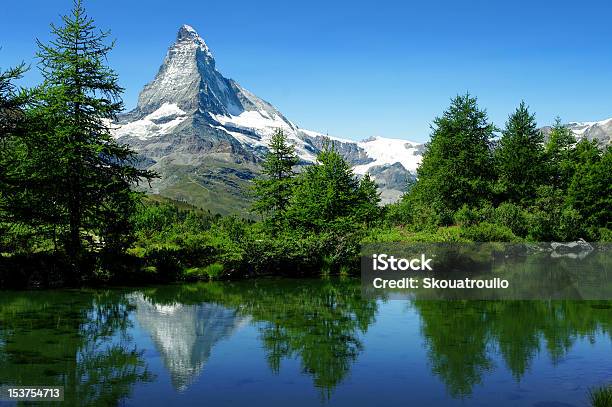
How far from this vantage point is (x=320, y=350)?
1859 cm

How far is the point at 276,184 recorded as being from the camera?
4575cm

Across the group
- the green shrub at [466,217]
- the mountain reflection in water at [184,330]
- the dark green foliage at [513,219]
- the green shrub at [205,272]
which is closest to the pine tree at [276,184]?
the green shrub at [205,272]

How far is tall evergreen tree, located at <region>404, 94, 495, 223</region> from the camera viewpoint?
6084 centimetres

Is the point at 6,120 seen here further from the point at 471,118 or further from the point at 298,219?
the point at 471,118

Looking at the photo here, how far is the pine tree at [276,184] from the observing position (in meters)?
45.8

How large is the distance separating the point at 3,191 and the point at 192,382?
66.7 feet

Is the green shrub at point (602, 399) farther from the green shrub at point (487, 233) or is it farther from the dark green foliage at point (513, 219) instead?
the dark green foliage at point (513, 219)

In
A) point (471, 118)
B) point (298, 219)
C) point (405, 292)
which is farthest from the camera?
point (471, 118)

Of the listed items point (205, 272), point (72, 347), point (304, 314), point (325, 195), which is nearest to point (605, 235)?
point (325, 195)

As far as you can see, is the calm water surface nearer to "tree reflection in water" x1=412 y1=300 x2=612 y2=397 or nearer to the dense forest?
"tree reflection in water" x1=412 y1=300 x2=612 y2=397

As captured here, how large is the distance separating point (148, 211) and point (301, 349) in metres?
31.7

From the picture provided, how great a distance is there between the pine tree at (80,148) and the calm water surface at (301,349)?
16.3 ft

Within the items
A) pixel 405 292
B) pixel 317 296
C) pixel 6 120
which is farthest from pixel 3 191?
pixel 405 292

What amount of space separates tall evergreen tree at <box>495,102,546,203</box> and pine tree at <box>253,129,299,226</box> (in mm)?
25899
